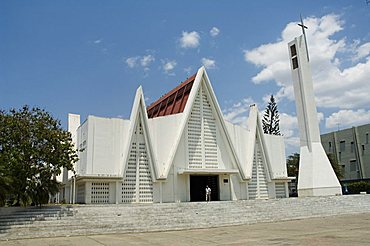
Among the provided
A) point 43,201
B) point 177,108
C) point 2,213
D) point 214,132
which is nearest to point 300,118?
point 214,132

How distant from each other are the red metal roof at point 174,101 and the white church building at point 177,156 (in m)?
0.09

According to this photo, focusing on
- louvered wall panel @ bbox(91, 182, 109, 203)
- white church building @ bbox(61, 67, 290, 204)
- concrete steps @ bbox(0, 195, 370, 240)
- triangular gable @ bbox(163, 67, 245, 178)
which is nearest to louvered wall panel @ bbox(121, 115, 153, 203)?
white church building @ bbox(61, 67, 290, 204)

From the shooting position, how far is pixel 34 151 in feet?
56.3

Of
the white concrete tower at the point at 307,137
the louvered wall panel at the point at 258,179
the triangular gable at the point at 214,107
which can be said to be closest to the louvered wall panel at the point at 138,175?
the triangular gable at the point at 214,107

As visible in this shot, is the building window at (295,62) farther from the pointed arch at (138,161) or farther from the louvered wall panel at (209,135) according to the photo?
the pointed arch at (138,161)

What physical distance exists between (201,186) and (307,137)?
1119 cm

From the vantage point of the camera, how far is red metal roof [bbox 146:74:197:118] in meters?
28.4

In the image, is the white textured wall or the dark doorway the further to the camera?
the dark doorway

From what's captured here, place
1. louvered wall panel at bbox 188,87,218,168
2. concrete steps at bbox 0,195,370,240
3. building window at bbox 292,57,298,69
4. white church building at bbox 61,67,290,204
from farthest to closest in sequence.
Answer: building window at bbox 292,57,298,69 → louvered wall panel at bbox 188,87,218,168 → white church building at bbox 61,67,290,204 → concrete steps at bbox 0,195,370,240

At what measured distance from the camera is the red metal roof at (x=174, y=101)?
93.2 ft

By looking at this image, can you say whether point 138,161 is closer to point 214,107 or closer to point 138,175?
point 138,175

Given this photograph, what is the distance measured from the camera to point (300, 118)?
32.3 m

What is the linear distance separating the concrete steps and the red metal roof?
10.0 metres

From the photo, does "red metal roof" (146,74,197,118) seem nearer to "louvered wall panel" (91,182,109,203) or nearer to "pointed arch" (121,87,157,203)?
"pointed arch" (121,87,157,203)
